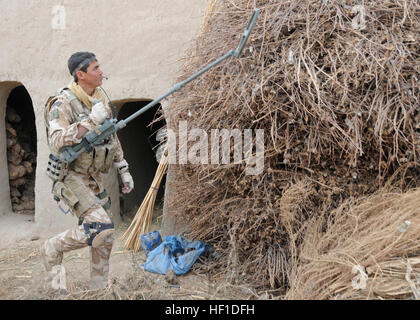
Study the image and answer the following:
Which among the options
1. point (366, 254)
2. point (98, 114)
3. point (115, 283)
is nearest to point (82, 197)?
point (98, 114)

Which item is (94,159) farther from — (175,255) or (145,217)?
(145,217)

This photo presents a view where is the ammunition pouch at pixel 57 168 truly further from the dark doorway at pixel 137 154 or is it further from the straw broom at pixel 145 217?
the dark doorway at pixel 137 154

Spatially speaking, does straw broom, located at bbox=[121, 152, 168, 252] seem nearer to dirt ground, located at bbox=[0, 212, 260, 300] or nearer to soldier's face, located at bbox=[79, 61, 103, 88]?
dirt ground, located at bbox=[0, 212, 260, 300]

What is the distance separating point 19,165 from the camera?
612 centimetres

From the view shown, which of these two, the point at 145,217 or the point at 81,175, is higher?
the point at 81,175

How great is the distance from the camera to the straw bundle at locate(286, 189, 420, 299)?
7.89ft

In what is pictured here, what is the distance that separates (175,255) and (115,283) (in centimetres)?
66

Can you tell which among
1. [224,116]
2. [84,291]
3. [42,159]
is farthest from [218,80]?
[42,159]

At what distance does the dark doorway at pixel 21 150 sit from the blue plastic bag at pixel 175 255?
3026mm

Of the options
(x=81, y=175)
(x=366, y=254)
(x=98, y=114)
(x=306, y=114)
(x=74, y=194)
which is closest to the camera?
(x=366, y=254)

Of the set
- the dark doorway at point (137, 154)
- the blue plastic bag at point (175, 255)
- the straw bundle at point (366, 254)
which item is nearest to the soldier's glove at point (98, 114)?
the blue plastic bag at point (175, 255)

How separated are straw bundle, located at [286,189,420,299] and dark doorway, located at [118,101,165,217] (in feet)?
10.9

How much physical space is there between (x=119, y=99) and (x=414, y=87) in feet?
10.4

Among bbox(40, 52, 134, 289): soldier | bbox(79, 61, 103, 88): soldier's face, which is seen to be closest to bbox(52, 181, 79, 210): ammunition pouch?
bbox(40, 52, 134, 289): soldier
